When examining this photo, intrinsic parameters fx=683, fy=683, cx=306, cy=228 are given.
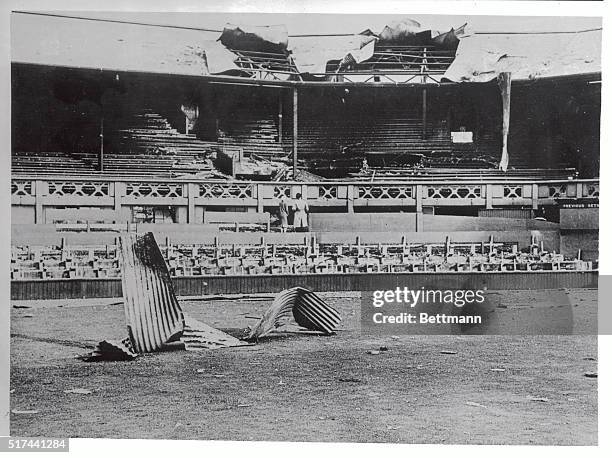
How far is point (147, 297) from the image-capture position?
3.65 metres

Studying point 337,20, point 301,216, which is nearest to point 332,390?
point 301,216

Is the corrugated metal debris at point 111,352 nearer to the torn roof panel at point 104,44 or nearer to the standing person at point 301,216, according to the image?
the standing person at point 301,216

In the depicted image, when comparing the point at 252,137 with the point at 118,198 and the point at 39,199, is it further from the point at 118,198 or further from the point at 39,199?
the point at 39,199

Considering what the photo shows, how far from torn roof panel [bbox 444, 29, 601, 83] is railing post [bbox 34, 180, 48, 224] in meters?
2.28

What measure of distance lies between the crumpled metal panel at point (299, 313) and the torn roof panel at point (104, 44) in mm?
1357

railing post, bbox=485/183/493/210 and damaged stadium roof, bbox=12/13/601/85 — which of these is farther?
railing post, bbox=485/183/493/210

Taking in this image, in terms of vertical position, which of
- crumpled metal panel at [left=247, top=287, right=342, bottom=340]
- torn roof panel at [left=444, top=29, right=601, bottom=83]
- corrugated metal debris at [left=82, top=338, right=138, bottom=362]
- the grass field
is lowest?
the grass field

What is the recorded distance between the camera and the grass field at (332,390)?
3494 millimetres

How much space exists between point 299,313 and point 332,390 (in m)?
0.45

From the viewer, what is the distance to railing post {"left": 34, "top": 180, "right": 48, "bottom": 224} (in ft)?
12.0

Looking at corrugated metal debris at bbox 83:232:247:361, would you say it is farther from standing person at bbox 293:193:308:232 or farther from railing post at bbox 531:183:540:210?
railing post at bbox 531:183:540:210

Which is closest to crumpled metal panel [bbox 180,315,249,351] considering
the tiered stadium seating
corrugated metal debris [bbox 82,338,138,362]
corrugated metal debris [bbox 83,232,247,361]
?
corrugated metal debris [bbox 83,232,247,361]

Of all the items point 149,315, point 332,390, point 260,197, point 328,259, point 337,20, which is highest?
point 337,20

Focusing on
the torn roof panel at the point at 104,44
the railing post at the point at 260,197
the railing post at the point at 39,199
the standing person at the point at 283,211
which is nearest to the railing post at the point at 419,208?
the standing person at the point at 283,211
